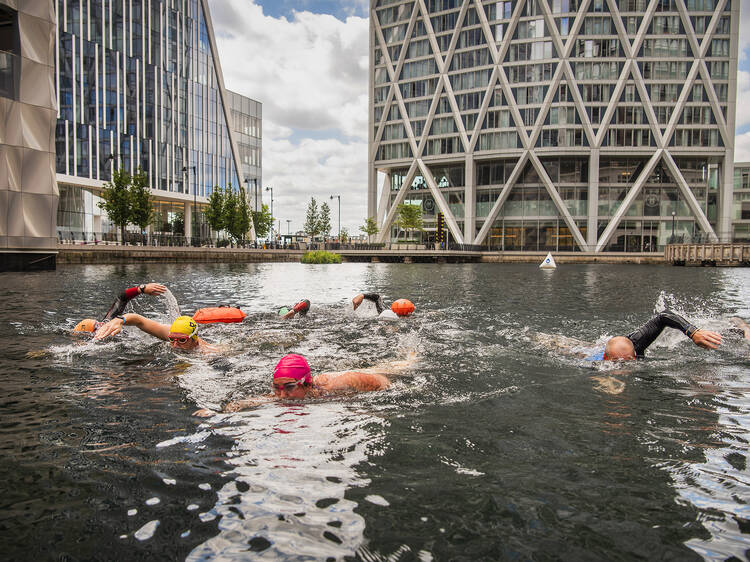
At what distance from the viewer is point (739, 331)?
34.4 feet

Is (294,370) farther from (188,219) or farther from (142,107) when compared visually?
(188,219)

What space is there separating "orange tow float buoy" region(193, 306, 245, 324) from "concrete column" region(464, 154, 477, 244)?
76318 millimetres

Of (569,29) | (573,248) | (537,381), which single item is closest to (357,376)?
(537,381)

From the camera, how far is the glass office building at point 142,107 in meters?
63.0

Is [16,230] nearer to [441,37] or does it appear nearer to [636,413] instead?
[636,413]

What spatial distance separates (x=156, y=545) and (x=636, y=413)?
207 inches

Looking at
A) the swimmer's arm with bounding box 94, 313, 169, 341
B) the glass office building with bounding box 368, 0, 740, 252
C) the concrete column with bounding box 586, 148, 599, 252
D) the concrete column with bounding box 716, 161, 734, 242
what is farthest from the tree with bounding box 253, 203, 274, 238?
the swimmer's arm with bounding box 94, 313, 169, 341

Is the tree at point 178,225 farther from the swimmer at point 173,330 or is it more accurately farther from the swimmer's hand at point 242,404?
the swimmer's hand at point 242,404

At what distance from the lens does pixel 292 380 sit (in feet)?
21.4

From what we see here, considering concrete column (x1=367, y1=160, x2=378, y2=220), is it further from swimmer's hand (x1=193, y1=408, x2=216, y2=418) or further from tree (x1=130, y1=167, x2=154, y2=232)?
swimmer's hand (x1=193, y1=408, x2=216, y2=418)

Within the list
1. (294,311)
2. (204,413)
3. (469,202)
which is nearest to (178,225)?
(469,202)

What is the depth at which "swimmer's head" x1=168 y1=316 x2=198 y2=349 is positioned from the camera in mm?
9086

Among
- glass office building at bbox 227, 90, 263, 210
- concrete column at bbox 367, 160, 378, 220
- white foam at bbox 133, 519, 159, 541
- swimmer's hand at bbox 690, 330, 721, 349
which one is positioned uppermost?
glass office building at bbox 227, 90, 263, 210

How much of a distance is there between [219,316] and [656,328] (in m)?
9.51
